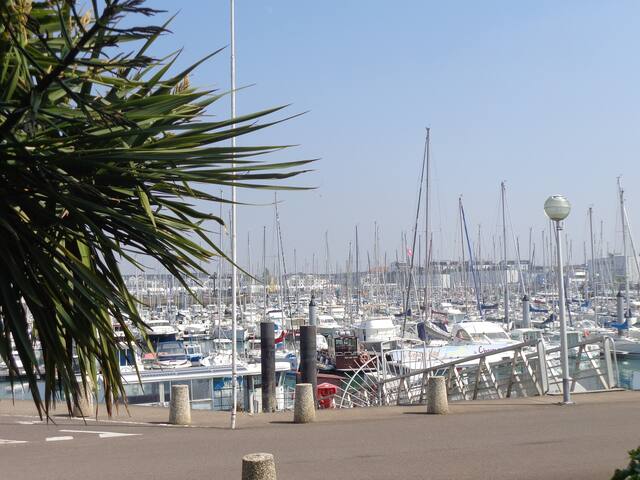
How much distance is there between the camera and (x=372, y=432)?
13.9 meters

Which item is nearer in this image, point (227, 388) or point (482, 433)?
point (482, 433)

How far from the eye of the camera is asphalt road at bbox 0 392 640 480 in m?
10.6

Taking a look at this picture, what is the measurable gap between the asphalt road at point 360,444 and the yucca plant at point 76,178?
5436 millimetres

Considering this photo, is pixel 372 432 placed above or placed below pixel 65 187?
below

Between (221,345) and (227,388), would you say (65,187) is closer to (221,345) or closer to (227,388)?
(227,388)

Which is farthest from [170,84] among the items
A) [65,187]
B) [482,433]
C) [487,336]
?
[487,336]

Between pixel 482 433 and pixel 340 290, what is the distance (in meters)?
89.8

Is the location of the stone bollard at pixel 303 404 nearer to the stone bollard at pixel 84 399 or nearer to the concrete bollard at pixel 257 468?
the stone bollard at pixel 84 399

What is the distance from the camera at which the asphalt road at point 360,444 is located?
10586 millimetres

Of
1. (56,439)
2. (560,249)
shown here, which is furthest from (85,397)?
(560,249)

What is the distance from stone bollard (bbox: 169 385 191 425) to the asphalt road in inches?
16.9

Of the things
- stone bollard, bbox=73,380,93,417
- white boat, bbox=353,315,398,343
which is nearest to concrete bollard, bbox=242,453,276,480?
stone bollard, bbox=73,380,93,417

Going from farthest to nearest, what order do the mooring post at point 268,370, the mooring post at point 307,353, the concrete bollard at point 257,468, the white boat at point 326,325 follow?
1. the white boat at point 326,325
2. the mooring post at point 307,353
3. the mooring post at point 268,370
4. the concrete bollard at point 257,468

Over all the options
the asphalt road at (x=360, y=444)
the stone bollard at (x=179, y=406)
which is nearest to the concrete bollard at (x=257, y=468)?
the asphalt road at (x=360, y=444)
